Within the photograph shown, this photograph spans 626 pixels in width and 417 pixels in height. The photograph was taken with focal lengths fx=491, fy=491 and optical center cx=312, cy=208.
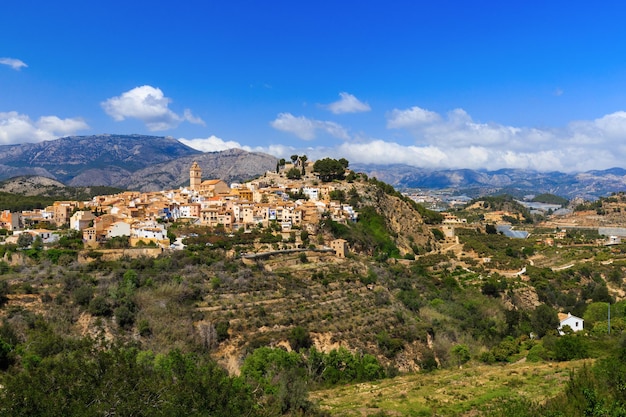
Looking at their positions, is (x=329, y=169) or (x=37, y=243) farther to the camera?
(x=329, y=169)

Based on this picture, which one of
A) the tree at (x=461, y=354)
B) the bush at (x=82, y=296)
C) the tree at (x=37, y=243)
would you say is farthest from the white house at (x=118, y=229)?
the tree at (x=461, y=354)

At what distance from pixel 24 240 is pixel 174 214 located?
562 inches

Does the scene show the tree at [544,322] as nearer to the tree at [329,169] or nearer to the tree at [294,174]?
the tree at [329,169]

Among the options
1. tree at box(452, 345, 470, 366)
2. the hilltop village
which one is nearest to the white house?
the hilltop village

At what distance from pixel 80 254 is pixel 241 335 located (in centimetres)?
1480

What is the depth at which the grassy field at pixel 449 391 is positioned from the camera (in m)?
16.8

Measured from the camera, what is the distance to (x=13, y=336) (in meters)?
24.3

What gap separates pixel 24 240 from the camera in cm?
3700

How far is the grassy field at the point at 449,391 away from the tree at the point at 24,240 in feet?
88.6

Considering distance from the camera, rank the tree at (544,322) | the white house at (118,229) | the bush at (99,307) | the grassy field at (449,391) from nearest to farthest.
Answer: the grassy field at (449,391), the bush at (99,307), the tree at (544,322), the white house at (118,229)

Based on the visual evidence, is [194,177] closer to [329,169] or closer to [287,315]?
[329,169]

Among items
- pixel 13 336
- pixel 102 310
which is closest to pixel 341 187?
pixel 102 310

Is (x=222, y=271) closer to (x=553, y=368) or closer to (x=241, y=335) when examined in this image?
(x=241, y=335)

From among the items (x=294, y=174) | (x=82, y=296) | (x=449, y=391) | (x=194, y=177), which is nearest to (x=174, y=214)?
(x=194, y=177)
